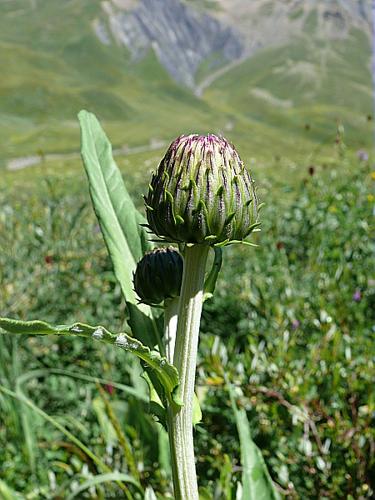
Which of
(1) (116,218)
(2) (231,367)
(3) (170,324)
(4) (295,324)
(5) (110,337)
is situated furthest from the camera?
(4) (295,324)

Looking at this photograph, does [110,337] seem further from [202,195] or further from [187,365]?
[202,195]

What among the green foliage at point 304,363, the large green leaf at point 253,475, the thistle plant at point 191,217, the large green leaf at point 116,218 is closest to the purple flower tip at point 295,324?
the green foliage at point 304,363

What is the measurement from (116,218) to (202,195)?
37 centimetres

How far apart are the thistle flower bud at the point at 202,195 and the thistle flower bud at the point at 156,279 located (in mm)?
184

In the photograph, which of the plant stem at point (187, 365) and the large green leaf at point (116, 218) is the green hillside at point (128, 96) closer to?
the large green leaf at point (116, 218)

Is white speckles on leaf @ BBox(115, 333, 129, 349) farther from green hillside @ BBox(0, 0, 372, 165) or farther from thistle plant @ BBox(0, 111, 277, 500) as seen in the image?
green hillside @ BBox(0, 0, 372, 165)

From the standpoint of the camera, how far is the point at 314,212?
14.6ft

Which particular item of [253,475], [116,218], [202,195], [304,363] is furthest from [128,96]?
[202,195]

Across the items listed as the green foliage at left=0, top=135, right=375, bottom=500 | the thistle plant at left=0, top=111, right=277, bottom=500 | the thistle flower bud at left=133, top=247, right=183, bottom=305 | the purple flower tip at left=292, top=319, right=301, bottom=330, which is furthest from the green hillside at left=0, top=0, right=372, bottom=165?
the thistle plant at left=0, top=111, right=277, bottom=500

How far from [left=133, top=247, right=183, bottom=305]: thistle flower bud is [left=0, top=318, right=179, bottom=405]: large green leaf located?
214 millimetres

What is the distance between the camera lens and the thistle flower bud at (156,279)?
1187 mm

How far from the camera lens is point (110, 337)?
91 cm

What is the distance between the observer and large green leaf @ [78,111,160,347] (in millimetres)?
1210

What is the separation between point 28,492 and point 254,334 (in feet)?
4.24
